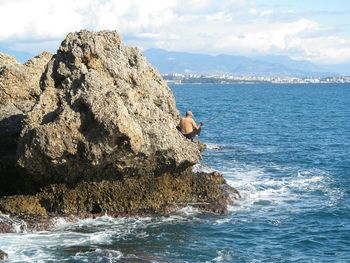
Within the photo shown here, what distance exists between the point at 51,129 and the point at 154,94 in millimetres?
7673

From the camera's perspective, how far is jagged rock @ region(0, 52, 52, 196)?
24281 millimetres

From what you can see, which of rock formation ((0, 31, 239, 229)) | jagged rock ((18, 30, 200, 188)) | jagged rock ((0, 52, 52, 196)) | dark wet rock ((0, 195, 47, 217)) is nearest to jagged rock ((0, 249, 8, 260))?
rock formation ((0, 31, 239, 229))

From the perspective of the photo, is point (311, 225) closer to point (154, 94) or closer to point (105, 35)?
point (154, 94)

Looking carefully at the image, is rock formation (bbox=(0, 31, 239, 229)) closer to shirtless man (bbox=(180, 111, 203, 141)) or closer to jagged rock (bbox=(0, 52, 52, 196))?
jagged rock (bbox=(0, 52, 52, 196))

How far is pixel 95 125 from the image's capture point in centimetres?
2197

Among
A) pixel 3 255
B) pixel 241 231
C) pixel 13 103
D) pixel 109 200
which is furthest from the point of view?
pixel 13 103

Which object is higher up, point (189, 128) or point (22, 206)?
point (189, 128)

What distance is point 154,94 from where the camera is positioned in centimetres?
2831

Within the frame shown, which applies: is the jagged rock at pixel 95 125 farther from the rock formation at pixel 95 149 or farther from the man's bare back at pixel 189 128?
the man's bare back at pixel 189 128

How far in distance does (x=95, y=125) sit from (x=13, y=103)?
8162 mm

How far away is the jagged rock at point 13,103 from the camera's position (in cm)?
2428

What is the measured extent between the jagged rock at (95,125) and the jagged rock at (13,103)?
198 cm

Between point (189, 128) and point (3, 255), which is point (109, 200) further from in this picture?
point (189, 128)

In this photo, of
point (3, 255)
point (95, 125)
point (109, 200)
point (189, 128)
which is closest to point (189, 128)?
point (189, 128)
